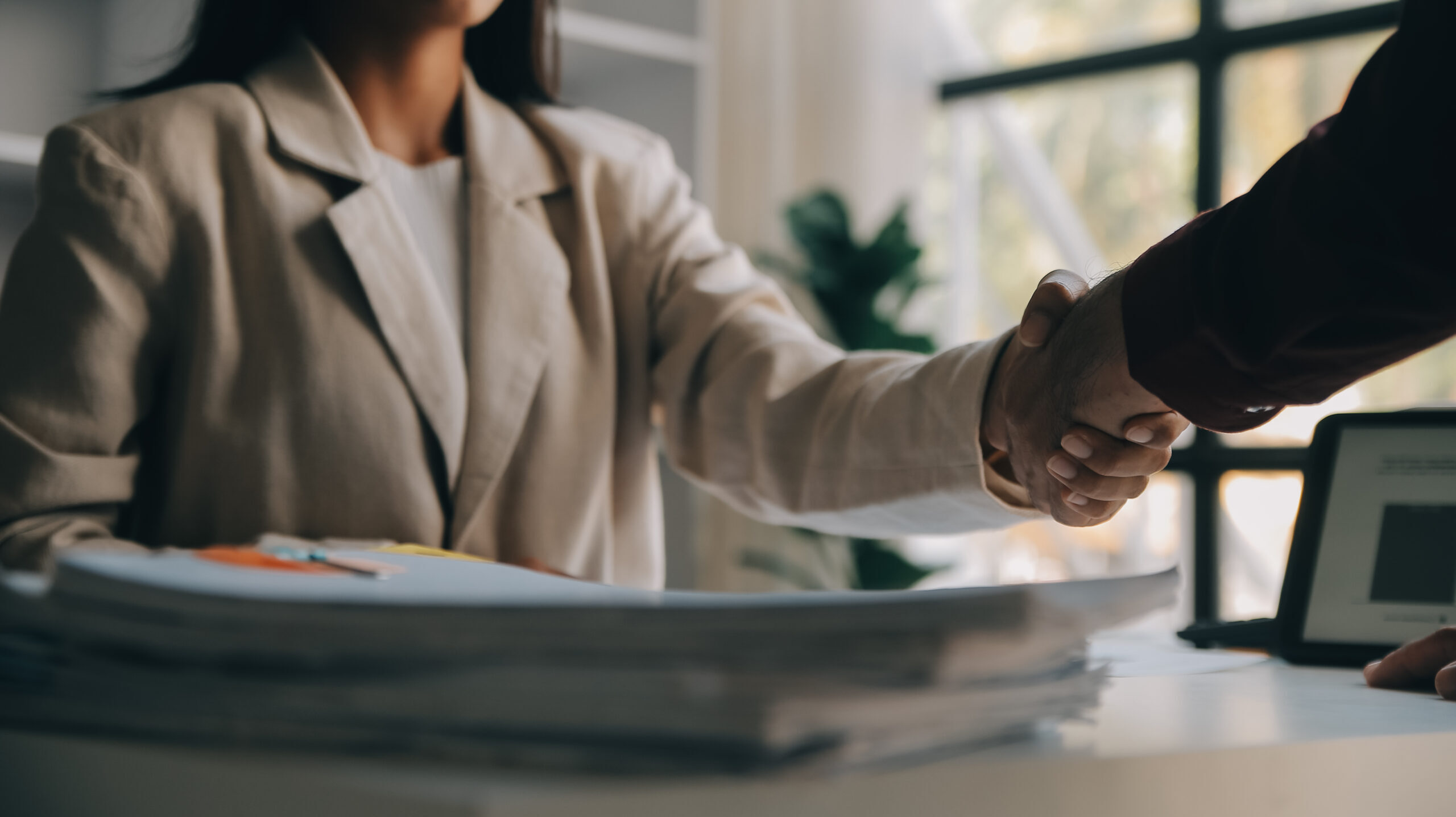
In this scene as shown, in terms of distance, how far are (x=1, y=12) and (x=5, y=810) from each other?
2.04m

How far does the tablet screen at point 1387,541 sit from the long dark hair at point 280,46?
89 cm

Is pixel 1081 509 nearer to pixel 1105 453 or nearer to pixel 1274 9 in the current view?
pixel 1105 453

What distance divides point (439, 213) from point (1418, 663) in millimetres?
883

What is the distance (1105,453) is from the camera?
66 centimetres

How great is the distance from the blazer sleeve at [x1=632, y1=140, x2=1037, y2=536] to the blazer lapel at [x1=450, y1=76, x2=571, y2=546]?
11 cm

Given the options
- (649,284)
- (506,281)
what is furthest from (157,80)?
(649,284)

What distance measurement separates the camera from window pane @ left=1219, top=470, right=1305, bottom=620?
8.75ft

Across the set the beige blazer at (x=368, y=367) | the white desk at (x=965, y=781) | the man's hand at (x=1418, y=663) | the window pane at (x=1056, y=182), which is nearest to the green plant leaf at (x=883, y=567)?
the window pane at (x=1056, y=182)

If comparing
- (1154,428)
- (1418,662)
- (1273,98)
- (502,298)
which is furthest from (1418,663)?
(1273,98)

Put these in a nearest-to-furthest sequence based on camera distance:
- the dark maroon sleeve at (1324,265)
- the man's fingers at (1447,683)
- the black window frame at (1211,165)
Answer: the dark maroon sleeve at (1324,265)
the man's fingers at (1447,683)
the black window frame at (1211,165)

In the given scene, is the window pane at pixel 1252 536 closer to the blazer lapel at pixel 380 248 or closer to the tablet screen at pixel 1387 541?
the tablet screen at pixel 1387 541

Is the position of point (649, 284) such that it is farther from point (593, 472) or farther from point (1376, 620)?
point (1376, 620)

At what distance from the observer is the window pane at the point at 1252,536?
267 cm

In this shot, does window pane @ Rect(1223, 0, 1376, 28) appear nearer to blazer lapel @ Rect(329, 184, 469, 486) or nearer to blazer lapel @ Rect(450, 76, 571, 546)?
blazer lapel @ Rect(450, 76, 571, 546)
